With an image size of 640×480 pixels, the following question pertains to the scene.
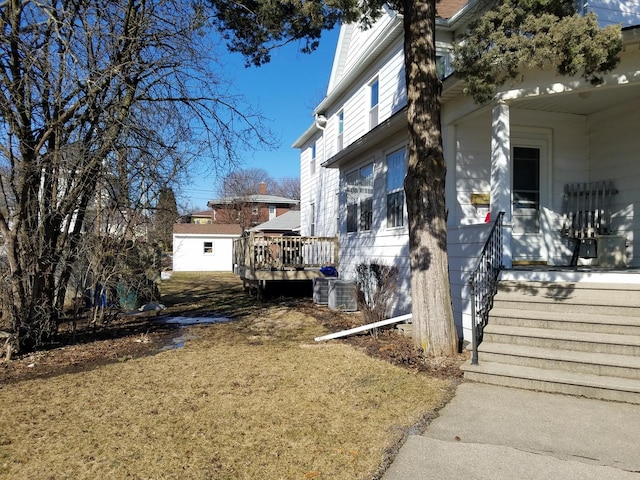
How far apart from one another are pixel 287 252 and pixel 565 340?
372 inches

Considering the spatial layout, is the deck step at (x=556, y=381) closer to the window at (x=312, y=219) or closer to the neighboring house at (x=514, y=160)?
the neighboring house at (x=514, y=160)

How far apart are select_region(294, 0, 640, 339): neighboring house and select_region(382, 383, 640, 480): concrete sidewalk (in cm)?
231

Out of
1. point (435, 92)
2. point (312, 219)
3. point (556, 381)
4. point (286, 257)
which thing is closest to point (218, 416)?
point (556, 381)

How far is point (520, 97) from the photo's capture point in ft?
21.2

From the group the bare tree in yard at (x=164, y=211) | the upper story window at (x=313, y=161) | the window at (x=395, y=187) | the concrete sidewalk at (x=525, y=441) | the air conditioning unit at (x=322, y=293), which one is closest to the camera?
the concrete sidewalk at (x=525, y=441)

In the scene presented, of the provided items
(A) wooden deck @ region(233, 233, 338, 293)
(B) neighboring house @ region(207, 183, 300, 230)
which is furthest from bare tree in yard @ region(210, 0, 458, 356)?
(B) neighboring house @ region(207, 183, 300, 230)

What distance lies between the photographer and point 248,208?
42.8 m

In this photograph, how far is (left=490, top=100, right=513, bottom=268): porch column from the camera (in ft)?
21.1

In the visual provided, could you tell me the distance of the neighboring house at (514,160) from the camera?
6496 millimetres

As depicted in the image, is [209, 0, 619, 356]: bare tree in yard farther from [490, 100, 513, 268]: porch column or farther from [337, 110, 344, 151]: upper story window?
[337, 110, 344, 151]: upper story window

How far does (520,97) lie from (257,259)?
29.1 feet

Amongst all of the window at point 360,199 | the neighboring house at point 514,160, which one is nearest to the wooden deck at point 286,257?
the window at point 360,199

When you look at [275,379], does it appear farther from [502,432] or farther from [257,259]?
[257,259]

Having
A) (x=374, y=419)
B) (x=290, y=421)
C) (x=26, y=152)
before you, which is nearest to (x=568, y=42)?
(x=374, y=419)
